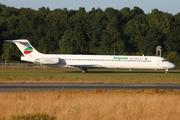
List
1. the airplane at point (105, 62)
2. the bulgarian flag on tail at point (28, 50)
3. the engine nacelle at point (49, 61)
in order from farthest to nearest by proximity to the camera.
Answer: the bulgarian flag on tail at point (28, 50) < the airplane at point (105, 62) < the engine nacelle at point (49, 61)

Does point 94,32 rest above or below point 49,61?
above

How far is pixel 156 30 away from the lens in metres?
103

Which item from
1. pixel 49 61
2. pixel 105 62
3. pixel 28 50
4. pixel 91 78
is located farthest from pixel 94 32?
pixel 91 78

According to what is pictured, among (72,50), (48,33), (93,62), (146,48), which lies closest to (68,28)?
(48,33)

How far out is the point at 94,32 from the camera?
107500 mm

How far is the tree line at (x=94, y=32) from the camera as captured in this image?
100000 mm

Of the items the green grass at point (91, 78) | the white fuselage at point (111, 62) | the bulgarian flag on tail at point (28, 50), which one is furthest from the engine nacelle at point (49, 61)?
the green grass at point (91, 78)

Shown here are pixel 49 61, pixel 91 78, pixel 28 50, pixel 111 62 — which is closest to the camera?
pixel 91 78

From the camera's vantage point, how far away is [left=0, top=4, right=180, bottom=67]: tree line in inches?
3937

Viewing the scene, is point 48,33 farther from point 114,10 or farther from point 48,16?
point 114,10

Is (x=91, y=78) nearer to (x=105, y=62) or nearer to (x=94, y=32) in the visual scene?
(x=105, y=62)

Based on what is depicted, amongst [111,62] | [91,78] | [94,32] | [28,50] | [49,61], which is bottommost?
[91,78]

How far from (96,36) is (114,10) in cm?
1660

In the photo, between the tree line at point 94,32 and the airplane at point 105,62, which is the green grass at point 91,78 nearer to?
the airplane at point 105,62
